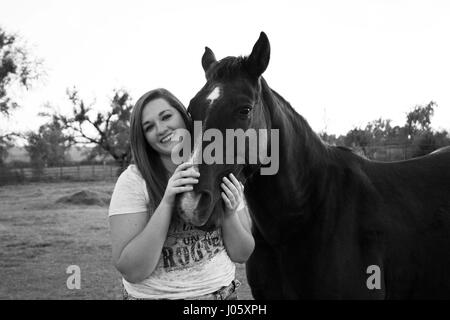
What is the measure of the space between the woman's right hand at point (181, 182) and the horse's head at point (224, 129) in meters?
0.04

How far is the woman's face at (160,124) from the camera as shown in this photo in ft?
6.85

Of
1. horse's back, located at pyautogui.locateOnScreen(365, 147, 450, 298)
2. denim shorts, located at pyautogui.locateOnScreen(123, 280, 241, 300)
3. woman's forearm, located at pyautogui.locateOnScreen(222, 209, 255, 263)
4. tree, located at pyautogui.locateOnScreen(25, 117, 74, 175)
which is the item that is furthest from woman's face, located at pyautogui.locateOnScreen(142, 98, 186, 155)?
tree, located at pyautogui.locateOnScreen(25, 117, 74, 175)

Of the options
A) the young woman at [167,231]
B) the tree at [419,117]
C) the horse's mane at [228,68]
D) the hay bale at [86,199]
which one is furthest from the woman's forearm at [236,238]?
the tree at [419,117]

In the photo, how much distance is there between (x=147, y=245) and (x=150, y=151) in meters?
0.57

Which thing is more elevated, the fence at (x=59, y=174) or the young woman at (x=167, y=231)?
the fence at (x=59, y=174)

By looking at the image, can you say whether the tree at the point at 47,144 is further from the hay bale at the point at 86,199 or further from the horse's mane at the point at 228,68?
the horse's mane at the point at 228,68

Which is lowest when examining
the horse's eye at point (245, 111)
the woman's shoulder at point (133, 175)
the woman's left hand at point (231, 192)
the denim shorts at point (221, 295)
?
the denim shorts at point (221, 295)

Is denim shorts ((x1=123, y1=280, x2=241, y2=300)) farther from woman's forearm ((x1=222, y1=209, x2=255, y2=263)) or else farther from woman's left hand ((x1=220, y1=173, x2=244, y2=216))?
woman's left hand ((x1=220, y1=173, x2=244, y2=216))

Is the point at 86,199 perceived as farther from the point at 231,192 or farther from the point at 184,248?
the point at 231,192

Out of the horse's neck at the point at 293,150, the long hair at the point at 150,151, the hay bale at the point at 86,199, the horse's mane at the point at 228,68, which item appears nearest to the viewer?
the long hair at the point at 150,151

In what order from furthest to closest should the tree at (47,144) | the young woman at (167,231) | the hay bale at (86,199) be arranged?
1. the tree at (47,144)
2. the hay bale at (86,199)
3. the young woman at (167,231)

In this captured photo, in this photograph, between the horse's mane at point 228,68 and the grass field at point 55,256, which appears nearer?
the horse's mane at point 228,68

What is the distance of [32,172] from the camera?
31.1m
